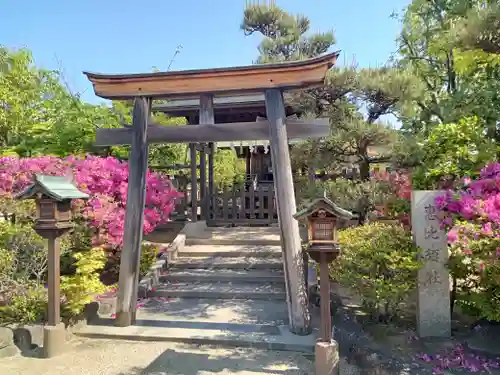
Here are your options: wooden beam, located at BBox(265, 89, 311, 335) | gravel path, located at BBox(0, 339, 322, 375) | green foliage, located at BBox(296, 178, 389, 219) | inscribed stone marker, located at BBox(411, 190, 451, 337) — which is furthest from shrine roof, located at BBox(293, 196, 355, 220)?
green foliage, located at BBox(296, 178, 389, 219)

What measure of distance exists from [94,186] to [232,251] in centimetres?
321

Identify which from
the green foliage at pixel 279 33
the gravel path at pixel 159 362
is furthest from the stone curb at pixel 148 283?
the green foliage at pixel 279 33

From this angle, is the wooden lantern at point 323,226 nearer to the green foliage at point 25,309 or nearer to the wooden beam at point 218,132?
the wooden beam at point 218,132

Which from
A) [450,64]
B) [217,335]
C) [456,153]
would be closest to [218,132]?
[217,335]

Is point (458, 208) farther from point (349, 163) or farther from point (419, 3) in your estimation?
point (419, 3)

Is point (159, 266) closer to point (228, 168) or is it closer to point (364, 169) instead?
point (364, 169)

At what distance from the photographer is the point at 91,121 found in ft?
32.6

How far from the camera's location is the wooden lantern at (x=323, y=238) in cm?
391

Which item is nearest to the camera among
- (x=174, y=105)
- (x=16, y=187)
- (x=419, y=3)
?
(x=16, y=187)

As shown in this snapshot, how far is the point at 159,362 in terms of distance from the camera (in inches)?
170

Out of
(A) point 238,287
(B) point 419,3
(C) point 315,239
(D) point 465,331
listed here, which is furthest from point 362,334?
(B) point 419,3

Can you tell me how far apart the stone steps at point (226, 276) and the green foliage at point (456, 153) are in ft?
10.5

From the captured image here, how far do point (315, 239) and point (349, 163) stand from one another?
12.5 feet

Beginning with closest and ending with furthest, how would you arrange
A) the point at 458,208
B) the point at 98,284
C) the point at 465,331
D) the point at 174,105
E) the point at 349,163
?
the point at 458,208
the point at 465,331
the point at 98,284
the point at 349,163
the point at 174,105
